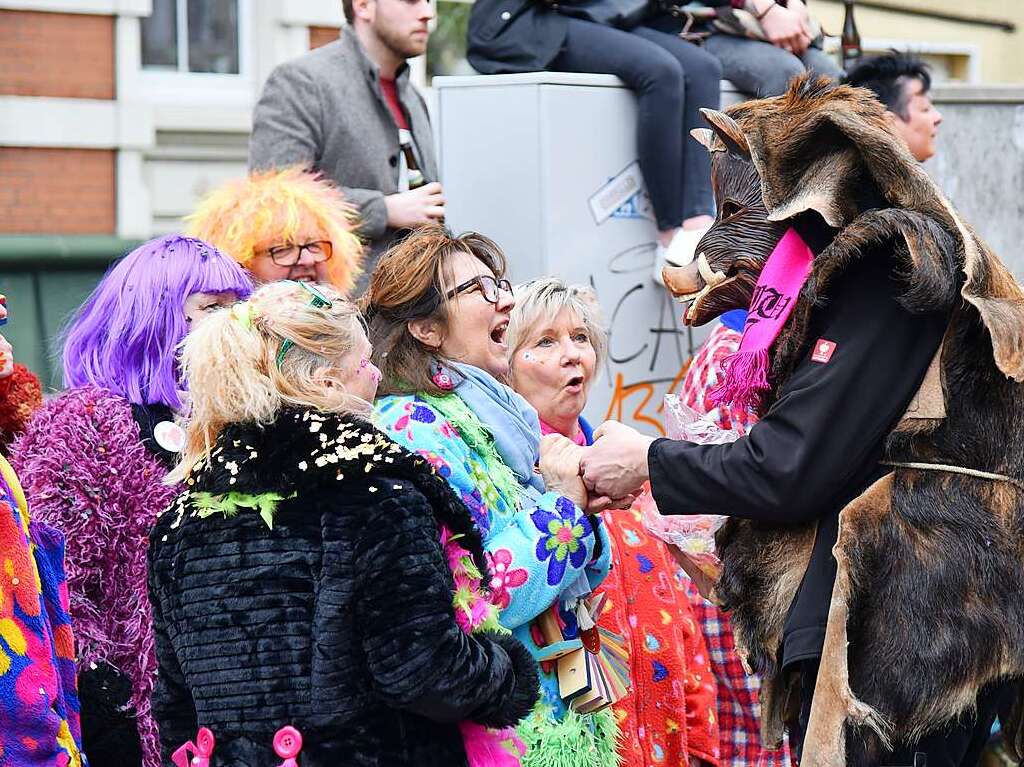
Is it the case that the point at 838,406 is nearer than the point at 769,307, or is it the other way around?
the point at 838,406

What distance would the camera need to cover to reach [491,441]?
345cm

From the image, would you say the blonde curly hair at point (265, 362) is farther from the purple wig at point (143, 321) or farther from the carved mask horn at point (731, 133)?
the carved mask horn at point (731, 133)

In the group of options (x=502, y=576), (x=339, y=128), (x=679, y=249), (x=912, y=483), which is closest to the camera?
(x=912, y=483)

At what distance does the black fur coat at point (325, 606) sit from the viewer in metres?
2.79

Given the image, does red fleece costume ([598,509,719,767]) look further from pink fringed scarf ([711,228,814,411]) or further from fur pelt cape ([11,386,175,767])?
fur pelt cape ([11,386,175,767])

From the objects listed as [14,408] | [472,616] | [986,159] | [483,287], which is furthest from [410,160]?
[986,159]

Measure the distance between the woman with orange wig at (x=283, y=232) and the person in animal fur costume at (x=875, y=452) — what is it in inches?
70.1

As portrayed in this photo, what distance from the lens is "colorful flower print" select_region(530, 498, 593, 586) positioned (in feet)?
10.6

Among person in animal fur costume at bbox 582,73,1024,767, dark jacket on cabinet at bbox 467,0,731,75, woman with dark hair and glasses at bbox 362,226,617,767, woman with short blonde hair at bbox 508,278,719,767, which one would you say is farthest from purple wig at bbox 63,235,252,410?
dark jacket on cabinet at bbox 467,0,731,75

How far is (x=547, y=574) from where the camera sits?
3.21 metres

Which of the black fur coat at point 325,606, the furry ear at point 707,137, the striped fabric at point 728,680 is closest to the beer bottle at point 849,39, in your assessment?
the striped fabric at point 728,680

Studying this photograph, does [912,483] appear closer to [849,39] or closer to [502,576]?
[502,576]

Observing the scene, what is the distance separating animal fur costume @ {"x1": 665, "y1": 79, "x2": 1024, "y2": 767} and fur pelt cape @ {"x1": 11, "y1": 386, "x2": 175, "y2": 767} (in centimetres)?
140

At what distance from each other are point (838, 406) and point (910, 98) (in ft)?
11.4
